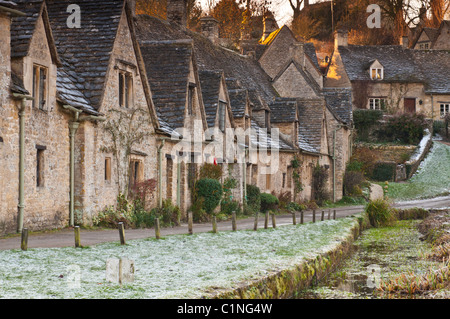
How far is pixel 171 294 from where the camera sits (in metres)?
8.80

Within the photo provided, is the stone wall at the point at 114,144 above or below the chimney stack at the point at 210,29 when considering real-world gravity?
below

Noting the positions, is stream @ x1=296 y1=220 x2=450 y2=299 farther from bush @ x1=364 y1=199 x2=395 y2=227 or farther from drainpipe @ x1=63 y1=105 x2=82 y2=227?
drainpipe @ x1=63 y1=105 x2=82 y2=227

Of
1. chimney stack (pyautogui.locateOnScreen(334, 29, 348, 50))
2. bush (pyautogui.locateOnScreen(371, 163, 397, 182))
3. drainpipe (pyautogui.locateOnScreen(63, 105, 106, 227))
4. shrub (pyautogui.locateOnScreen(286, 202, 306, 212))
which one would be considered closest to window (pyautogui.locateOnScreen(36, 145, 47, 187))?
drainpipe (pyautogui.locateOnScreen(63, 105, 106, 227))

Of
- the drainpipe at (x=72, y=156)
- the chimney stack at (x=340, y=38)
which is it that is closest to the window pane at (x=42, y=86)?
the drainpipe at (x=72, y=156)

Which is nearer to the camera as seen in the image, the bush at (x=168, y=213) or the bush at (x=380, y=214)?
the bush at (x=168, y=213)

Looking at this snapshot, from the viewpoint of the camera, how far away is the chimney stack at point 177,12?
37.7m

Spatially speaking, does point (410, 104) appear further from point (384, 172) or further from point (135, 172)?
point (135, 172)

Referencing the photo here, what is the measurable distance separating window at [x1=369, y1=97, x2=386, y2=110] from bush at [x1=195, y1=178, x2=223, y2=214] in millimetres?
42561

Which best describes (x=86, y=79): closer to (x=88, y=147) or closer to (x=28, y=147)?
(x=88, y=147)

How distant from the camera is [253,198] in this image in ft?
103

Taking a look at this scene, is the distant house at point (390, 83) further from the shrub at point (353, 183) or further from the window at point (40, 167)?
the window at point (40, 167)

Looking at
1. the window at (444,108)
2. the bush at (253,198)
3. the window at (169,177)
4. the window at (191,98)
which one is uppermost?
the window at (444,108)

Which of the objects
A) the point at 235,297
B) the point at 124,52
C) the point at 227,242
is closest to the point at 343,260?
the point at 227,242

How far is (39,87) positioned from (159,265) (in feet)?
24.8
